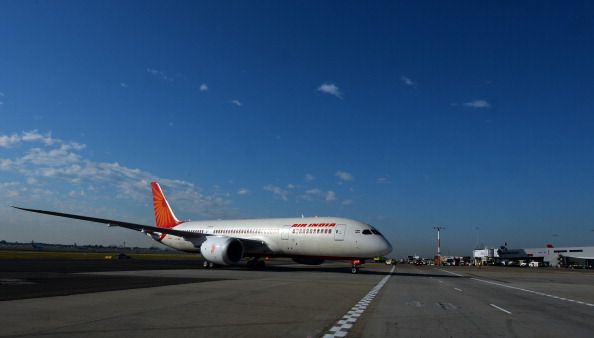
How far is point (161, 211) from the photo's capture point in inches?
2165

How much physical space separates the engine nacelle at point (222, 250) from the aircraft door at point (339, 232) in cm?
797

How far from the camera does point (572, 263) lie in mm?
120250

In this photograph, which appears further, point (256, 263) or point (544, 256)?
point (544, 256)

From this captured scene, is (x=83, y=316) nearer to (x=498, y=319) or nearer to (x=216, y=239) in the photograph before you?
(x=498, y=319)

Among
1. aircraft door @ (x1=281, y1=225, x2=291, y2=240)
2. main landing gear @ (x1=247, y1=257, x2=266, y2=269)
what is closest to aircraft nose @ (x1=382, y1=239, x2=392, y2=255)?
aircraft door @ (x1=281, y1=225, x2=291, y2=240)

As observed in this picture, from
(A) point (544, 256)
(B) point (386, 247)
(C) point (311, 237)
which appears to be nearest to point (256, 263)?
(C) point (311, 237)

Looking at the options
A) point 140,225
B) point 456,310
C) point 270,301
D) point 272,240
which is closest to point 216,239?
point 272,240

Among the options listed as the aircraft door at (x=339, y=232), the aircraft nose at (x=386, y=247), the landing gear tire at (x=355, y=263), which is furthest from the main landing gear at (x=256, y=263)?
the aircraft nose at (x=386, y=247)

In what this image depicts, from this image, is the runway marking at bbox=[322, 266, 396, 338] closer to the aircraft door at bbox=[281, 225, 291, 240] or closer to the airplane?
the airplane

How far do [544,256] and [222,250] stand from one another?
385 ft

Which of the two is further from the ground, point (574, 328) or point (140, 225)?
point (140, 225)

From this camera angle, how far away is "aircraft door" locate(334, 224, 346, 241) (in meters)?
34.7

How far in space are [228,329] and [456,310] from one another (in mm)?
7414

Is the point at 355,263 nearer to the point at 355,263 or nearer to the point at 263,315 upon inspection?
the point at 355,263
